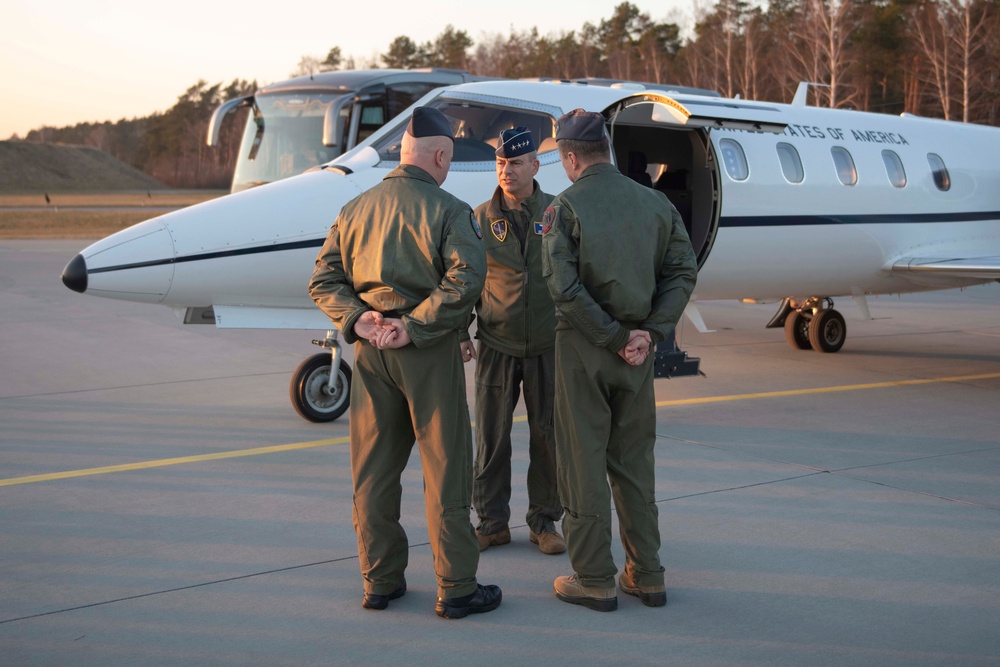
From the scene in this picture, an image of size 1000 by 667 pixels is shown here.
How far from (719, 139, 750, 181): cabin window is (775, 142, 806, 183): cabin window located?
1.58 ft

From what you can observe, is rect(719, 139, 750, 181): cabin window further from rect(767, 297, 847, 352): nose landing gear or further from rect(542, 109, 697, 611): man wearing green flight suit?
rect(542, 109, 697, 611): man wearing green flight suit

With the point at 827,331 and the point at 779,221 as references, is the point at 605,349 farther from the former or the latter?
the point at 827,331

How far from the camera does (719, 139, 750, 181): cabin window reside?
8945 mm

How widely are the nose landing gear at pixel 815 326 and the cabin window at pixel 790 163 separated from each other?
6.93ft

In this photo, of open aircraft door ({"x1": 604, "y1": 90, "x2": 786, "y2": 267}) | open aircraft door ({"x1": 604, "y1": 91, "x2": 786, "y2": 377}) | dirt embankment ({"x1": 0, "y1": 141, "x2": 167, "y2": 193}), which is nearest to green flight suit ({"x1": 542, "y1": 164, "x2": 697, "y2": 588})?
open aircraft door ({"x1": 604, "y1": 91, "x2": 786, "y2": 377})

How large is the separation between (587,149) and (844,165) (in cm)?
636

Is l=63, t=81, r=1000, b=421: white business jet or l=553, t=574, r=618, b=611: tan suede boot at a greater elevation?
l=63, t=81, r=1000, b=421: white business jet

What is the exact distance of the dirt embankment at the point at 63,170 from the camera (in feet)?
339

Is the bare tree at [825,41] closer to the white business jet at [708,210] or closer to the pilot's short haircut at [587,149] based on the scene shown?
the white business jet at [708,210]

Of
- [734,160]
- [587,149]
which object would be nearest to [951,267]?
[734,160]

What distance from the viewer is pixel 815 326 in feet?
37.2

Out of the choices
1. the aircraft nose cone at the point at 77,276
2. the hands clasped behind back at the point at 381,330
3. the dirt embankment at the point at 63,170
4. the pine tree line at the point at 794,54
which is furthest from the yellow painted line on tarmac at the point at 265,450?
the dirt embankment at the point at 63,170

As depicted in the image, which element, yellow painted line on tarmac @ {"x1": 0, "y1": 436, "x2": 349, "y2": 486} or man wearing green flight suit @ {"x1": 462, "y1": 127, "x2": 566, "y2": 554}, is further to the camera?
yellow painted line on tarmac @ {"x1": 0, "y1": 436, "x2": 349, "y2": 486}

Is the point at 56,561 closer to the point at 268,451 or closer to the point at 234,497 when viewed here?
the point at 234,497
